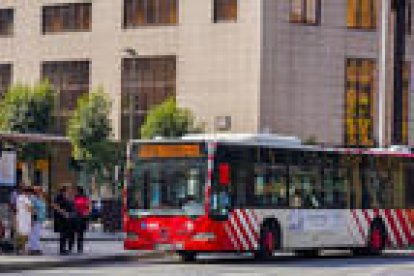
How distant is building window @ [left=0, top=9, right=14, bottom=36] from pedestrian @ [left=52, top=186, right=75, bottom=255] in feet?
178

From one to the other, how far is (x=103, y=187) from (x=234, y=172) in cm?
4664

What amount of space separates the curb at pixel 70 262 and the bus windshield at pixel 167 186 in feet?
5.10

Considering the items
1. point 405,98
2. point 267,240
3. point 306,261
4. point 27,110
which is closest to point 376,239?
point 306,261

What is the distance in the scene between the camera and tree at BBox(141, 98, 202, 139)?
76.1 m

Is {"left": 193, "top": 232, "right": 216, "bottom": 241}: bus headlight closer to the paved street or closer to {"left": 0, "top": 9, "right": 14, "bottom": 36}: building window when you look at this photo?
the paved street

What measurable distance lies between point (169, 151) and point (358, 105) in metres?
50.2

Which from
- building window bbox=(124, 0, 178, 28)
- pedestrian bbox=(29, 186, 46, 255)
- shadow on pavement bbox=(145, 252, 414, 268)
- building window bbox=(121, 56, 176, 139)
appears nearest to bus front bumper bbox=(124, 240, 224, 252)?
shadow on pavement bbox=(145, 252, 414, 268)

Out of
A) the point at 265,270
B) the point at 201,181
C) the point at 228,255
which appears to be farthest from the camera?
the point at 228,255

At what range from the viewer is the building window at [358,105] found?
274 feet

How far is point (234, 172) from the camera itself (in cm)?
3428

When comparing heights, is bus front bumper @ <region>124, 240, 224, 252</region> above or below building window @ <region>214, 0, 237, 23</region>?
below

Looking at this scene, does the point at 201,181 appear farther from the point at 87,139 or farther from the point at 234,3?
the point at 234,3

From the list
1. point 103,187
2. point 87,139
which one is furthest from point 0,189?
point 103,187

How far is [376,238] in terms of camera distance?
4053 cm
